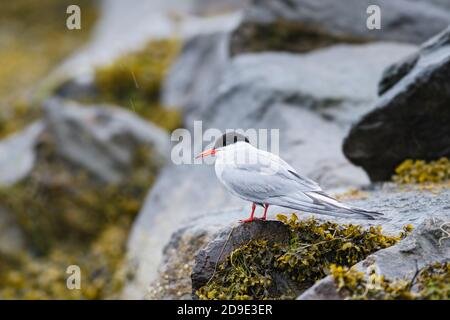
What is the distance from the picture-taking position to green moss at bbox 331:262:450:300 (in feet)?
12.8

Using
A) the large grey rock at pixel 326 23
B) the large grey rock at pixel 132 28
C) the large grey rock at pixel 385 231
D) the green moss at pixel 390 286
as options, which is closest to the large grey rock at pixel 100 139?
the large grey rock at pixel 326 23

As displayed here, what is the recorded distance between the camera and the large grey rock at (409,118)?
6816 mm

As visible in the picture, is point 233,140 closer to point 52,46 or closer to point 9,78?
point 9,78

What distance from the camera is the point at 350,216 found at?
178 inches

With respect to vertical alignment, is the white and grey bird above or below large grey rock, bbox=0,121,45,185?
below

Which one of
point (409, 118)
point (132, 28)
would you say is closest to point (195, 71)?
point (132, 28)

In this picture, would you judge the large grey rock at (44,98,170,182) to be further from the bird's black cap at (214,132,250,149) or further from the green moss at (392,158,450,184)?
the bird's black cap at (214,132,250,149)

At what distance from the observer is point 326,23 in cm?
1101

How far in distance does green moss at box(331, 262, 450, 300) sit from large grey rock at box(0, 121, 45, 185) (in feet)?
28.1

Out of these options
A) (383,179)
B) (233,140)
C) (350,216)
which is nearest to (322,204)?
(350,216)

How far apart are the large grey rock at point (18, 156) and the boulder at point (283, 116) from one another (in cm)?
263

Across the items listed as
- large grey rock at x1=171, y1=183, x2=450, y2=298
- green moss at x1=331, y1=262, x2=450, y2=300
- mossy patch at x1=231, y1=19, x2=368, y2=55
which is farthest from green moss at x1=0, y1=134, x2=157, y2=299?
green moss at x1=331, y1=262, x2=450, y2=300

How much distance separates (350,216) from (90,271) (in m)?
7.00

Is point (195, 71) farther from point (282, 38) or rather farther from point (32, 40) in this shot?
point (32, 40)
